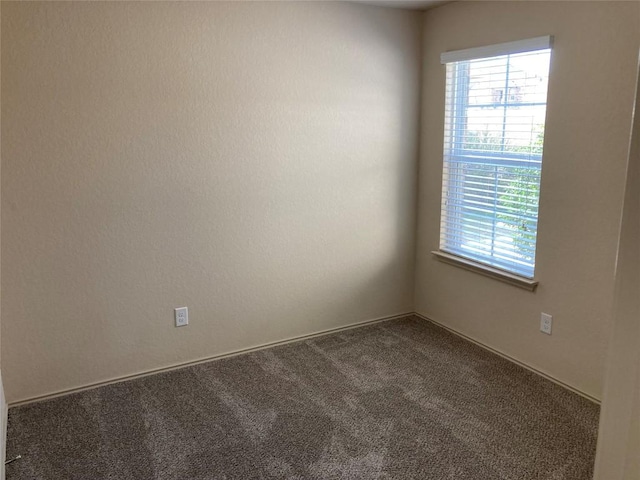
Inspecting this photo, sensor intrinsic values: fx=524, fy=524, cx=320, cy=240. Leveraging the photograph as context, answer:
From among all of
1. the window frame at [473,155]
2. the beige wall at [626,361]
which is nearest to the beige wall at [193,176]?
the window frame at [473,155]

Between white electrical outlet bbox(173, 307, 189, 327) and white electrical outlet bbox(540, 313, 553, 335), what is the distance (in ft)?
7.19

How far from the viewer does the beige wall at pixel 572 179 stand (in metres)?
2.64

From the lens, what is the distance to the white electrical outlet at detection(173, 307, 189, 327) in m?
3.29

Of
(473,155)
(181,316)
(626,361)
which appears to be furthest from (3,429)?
(473,155)

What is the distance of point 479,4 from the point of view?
3.33 metres

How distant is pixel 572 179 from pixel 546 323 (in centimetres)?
88

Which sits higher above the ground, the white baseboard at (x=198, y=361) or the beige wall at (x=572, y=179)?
the beige wall at (x=572, y=179)

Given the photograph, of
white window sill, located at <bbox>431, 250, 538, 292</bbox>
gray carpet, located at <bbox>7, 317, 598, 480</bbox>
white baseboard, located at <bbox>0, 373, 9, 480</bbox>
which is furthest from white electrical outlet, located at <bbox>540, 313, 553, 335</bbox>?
white baseboard, located at <bbox>0, 373, 9, 480</bbox>

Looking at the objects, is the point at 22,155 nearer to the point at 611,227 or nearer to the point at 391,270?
the point at 391,270

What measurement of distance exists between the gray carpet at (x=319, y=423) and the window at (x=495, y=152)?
2.53 ft

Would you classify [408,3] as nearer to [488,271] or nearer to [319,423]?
[488,271]

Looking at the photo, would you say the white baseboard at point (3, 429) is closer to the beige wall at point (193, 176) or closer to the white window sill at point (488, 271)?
the beige wall at point (193, 176)

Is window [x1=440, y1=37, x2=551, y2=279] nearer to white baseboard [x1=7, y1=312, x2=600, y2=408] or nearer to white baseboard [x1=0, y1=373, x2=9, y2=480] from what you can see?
white baseboard [x1=7, y1=312, x2=600, y2=408]

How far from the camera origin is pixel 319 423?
8.83 ft
